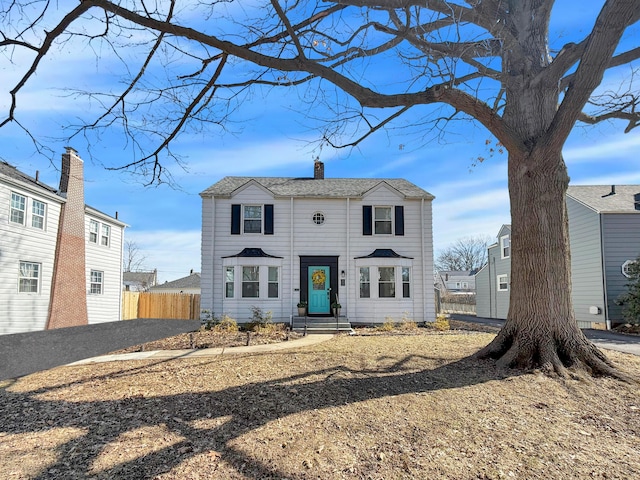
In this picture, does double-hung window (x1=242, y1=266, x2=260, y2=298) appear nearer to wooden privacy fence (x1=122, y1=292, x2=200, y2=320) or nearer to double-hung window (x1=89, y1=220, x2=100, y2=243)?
wooden privacy fence (x1=122, y1=292, x2=200, y2=320)

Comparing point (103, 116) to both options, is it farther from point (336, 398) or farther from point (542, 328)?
point (542, 328)

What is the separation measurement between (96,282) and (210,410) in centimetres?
1687

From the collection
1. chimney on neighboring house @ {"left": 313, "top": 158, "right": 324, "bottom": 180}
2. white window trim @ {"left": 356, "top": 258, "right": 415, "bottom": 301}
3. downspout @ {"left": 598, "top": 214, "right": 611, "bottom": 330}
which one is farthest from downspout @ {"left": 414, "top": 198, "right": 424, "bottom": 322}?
downspout @ {"left": 598, "top": 214, "right": 611, "bottom": 330}

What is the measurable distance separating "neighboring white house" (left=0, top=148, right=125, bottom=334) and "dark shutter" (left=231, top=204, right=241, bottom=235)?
5.87 meters

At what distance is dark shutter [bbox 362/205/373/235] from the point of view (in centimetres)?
1599

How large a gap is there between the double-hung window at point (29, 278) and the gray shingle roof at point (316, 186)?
22.5 feet

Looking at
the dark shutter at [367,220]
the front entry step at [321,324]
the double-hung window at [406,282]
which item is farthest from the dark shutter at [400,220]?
the front entry step at [321,324]

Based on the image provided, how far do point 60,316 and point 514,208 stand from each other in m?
16.9

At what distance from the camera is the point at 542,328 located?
20.1ft

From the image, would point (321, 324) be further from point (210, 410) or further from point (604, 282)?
point (604, 282)

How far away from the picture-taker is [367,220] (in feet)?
52.6

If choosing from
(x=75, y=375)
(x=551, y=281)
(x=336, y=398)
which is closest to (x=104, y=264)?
(x=75, y=375)

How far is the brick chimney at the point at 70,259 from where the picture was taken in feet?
52.3

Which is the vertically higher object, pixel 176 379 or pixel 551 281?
pixel 551 281
